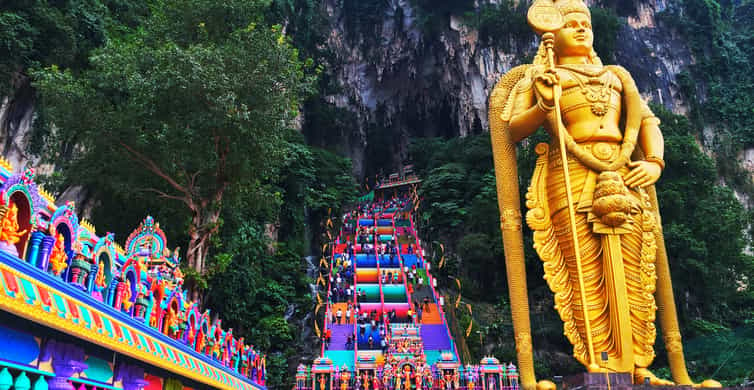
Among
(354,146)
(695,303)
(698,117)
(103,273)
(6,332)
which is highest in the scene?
(354,146)

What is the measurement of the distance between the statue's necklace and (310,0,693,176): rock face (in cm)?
2026

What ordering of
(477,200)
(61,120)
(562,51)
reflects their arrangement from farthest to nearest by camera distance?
(477,200), (61,120), (562,51)

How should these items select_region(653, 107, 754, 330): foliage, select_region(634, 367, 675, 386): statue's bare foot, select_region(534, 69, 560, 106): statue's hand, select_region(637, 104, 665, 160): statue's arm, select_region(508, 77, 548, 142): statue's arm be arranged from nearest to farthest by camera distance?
select_region(634, 367, 675, 386): statue's bare foot
select_region(534, 69, 560, 106): statue's hand
select_region(508, 77, 548, 142): statue's arm
select_region(637, 104, 665, 160): statue's arm
select_region(653, 107, 754, 330): foliage

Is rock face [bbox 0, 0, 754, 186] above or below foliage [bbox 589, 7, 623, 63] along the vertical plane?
above

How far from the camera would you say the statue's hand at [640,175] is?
5.66 metres

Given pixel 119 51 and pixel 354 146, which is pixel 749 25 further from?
pixel 119 51

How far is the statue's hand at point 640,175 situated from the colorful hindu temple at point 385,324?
6096 mm

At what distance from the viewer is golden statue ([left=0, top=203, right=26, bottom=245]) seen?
260cm

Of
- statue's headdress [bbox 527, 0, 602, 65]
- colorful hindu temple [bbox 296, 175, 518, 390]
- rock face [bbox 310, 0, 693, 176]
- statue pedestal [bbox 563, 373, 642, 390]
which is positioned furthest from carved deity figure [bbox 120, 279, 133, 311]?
rock face [bbox 310, 0, 693, 176]

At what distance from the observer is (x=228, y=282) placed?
41.6 ft

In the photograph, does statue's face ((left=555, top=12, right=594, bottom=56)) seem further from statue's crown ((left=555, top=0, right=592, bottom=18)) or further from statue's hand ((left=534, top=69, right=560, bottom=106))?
statue's hand ((left=534, top=69, right=560, bottom=106))

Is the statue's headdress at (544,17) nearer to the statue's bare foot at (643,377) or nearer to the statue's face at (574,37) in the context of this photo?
the statue's face at (574,37)

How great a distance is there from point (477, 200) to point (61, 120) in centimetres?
1473

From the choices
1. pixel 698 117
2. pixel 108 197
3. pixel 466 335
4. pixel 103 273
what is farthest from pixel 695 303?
pixel 103 273
